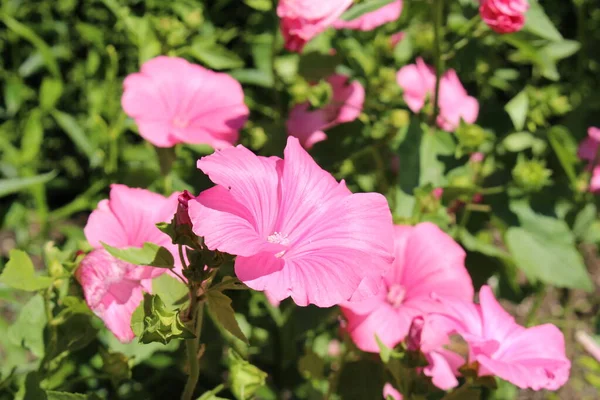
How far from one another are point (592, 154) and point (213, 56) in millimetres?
808

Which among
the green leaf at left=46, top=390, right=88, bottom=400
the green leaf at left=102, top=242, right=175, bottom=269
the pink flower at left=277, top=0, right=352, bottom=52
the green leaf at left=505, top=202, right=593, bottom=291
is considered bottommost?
the green leaf at left=505, top=202, right=593, bottom=291

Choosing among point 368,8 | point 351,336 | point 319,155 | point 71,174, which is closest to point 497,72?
point 319,155

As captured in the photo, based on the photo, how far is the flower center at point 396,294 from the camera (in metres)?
1.14

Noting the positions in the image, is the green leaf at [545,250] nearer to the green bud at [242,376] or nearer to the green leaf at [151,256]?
the green bud at [242,376]

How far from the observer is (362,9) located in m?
1.16

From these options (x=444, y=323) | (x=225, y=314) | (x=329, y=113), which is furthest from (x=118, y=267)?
(x=329, y=113)

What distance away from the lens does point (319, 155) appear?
141 cm

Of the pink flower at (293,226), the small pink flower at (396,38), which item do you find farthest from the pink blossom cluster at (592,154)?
the pink flower at (293,226)

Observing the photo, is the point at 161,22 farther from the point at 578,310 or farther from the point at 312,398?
the point at 578,310

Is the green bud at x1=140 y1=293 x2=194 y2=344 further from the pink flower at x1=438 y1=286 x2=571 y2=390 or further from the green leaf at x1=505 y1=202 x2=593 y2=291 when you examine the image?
the green leaf at x1=505 y1=202 x2=593 y2=291

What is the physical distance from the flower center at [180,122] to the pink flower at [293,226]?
50 cm

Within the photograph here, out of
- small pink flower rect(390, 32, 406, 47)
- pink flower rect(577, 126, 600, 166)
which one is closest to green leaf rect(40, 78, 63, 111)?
small pink flower rect(390, 32, 406, 47)

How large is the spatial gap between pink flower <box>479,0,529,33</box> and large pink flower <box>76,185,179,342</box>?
23.6 inches

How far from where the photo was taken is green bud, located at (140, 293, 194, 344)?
0.74 meters
